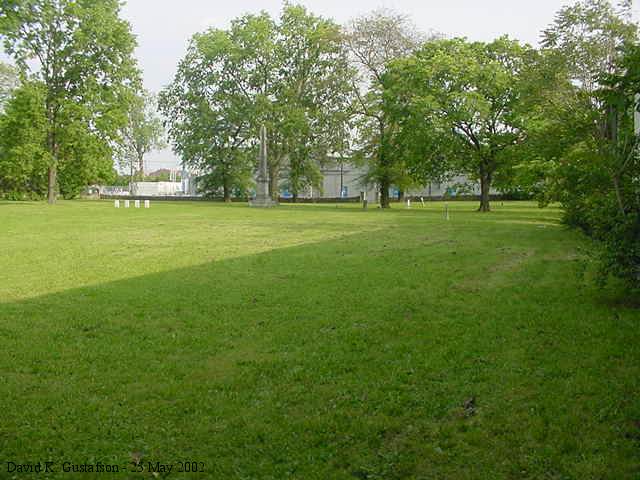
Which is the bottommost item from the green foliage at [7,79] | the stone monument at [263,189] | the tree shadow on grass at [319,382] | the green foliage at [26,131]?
the tree shadow on grass at [319,382]

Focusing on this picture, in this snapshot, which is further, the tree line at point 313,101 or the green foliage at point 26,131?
the green foliage at point 26,131

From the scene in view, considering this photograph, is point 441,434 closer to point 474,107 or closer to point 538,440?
point 538,440

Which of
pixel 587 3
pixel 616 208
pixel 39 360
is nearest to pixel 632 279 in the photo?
pixel 616 208

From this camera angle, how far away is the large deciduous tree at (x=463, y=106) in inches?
1268

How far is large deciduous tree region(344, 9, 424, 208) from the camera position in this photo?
3781 cm

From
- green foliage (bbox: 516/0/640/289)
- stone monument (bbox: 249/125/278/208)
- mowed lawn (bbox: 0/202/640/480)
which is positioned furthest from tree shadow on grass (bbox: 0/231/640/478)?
stone monument (bbox: 249/125/278/208)

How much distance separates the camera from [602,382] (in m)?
4.53

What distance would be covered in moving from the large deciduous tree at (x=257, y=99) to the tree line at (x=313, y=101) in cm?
12

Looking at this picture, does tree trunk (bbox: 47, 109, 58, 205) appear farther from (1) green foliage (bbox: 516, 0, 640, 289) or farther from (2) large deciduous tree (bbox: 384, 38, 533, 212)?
(1) green foliage (bbox: 516, 0, 640, 289)

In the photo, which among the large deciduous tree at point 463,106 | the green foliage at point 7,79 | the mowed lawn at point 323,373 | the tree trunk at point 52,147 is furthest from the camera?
the green foliage at point 7,79

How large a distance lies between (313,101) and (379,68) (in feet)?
26.3

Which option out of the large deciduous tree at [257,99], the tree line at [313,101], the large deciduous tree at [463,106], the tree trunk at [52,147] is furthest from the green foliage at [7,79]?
the large deciduous tree at [463,106]

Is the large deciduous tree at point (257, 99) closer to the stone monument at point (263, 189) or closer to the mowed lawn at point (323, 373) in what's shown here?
the stone monument at point (263, 189)

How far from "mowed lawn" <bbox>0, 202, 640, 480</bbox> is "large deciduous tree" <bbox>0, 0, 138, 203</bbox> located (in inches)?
1261
